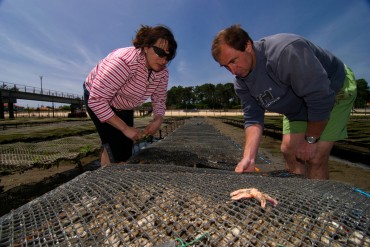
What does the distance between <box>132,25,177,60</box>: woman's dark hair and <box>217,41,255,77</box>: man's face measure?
19.6 inches

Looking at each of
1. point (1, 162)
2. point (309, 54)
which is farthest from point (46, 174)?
point (309, 54)

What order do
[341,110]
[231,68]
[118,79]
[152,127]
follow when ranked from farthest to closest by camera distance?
[152,127] < [341,110] < [118,79] < [231,68]

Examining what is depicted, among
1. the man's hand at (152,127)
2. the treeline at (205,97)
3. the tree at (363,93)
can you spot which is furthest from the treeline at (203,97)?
the man's hand at (152,127)

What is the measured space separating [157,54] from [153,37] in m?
0.16

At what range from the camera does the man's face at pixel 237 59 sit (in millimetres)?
2059

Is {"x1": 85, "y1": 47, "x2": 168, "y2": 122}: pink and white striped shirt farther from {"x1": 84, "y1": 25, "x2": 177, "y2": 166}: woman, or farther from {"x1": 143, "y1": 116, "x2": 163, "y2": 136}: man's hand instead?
{"x1": 143, "y1": 116, "x2": 163, "y2": 136}: man's hand

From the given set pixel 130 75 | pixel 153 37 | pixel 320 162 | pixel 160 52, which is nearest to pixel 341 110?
pixel 320 162

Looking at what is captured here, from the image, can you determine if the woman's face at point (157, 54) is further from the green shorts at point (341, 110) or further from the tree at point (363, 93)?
the tree at point (363, 93)

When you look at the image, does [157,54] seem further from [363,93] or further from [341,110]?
[363,93]

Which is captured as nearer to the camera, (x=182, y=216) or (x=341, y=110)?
(x=182, y=216)

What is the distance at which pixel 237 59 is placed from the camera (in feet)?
6.93

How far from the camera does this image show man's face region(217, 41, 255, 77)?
2.06 metres

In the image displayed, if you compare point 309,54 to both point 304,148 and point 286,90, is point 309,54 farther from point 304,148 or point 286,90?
point 304,148

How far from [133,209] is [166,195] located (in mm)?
261
